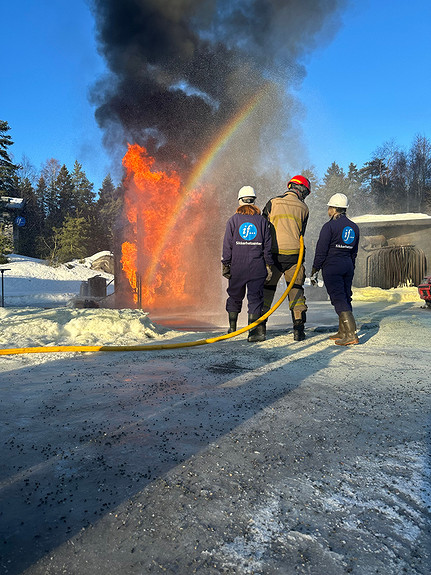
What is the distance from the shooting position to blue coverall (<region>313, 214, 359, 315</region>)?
5301 mm

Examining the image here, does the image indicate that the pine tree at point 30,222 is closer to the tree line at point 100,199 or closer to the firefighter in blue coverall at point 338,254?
the tree line at point 100,199

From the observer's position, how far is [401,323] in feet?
22.9

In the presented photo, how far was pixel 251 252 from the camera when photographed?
5387mm

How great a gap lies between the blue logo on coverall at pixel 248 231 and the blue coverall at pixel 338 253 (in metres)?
0.85

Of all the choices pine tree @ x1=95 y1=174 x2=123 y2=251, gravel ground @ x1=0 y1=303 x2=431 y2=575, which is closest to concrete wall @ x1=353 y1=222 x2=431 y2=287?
gravel ground @ x1=0 y1=303 x2=431 y2=575

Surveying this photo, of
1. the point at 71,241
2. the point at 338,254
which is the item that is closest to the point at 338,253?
the point at 338,254

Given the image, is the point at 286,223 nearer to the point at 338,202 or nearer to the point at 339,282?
the point at 338,202

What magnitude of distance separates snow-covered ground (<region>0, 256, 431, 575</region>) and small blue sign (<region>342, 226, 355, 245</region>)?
6.68ft

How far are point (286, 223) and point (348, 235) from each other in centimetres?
83

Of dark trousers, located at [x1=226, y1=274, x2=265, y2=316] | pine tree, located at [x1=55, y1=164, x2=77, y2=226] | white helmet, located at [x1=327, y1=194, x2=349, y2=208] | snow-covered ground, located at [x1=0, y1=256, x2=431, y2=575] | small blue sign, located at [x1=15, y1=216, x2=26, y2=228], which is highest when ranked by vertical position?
pine tree, located at [x1=55, y1=164, x2=77, y2=226]

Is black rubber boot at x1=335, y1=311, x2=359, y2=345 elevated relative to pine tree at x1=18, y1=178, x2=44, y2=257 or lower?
lower

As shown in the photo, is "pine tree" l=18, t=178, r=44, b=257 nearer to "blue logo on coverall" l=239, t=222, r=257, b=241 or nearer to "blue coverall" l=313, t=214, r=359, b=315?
"blue logo on coverall" l=239, t=222, r=257, b=241

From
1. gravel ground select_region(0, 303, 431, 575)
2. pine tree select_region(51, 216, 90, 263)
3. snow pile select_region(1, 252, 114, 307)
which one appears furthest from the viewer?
pine tree select_region(51, 216, 90, 263)

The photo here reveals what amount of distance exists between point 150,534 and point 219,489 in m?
0.35
